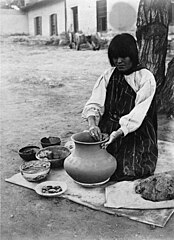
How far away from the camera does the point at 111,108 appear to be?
10.0 feet

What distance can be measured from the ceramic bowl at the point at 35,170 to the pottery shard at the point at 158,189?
33.9 inches

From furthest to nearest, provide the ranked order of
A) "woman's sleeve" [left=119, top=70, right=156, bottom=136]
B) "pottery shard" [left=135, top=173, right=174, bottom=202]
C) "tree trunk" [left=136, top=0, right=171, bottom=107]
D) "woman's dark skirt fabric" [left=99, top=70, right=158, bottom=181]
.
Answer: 1. "tree trunk" [left=136, top=0, right=171, bottom=107]
2. "woman's dark skirt fabric" [left=99, top=70, right=158, bottom=181]
3. "woman's sleeve" [left=119, top=70, right=156, bottom=136]
4. "pottery shard" [left=135, top=173, right=174, bottom=202]

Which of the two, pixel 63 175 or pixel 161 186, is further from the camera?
pixel 63 175

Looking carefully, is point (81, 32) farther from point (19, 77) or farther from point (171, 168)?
point (171, 168)

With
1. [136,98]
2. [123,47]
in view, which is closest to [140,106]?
[136,98]

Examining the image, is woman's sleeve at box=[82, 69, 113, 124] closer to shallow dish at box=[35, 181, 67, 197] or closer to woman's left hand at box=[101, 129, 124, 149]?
woman's left hand at box=[101, 129, 124, 149]

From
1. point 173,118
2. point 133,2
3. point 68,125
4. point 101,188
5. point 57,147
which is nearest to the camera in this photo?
point 101,188

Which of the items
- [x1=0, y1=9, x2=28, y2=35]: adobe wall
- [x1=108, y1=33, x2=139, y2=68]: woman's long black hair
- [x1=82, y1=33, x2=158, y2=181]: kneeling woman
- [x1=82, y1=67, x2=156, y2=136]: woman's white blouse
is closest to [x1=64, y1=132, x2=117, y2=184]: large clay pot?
[x1=82, y1=33, x2=158, y2=181]: kneeling woman

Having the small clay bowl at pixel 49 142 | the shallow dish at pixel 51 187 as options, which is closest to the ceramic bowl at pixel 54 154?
the small clay bowl at pixel 49 142

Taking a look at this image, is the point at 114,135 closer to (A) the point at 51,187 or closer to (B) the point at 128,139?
(B) the point at 128,139

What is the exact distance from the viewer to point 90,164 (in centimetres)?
280

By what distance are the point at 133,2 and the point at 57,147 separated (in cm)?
859

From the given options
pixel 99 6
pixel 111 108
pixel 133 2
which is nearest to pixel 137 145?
pixel 111 108

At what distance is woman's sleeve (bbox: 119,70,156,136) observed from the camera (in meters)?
2.78
